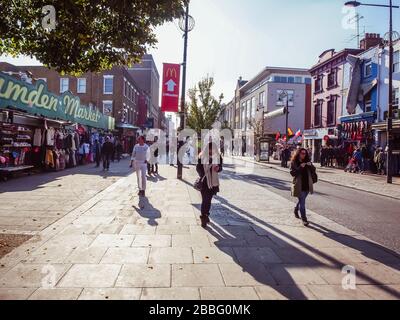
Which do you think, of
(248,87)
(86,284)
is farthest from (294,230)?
(248,87)

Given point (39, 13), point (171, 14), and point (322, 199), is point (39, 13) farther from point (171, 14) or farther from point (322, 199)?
point (322, 199)

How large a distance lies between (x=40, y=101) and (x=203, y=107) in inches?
1052

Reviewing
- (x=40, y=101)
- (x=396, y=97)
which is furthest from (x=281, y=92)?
(x=40, y=101)

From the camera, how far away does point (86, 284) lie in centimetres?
420

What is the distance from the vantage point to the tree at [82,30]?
5.82m

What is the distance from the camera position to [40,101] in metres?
16.8

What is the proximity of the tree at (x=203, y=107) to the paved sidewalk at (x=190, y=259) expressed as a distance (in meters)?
32.8

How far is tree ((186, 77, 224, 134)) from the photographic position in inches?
1625

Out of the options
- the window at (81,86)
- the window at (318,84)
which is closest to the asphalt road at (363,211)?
the window at (318,84)

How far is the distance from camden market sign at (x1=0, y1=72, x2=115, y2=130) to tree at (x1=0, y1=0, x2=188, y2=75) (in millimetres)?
7923

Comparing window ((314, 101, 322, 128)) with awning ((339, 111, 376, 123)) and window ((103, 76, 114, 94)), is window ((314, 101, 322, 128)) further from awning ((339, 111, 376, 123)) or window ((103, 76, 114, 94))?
window ((103, 76, 114, 94))

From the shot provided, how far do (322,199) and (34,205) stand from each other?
28.5 feet

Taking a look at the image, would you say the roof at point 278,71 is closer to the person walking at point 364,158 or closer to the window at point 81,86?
the window at point 81,86

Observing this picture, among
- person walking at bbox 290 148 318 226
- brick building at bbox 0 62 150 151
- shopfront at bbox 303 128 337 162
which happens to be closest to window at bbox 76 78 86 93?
brick building at bbox 0 62 150 151
